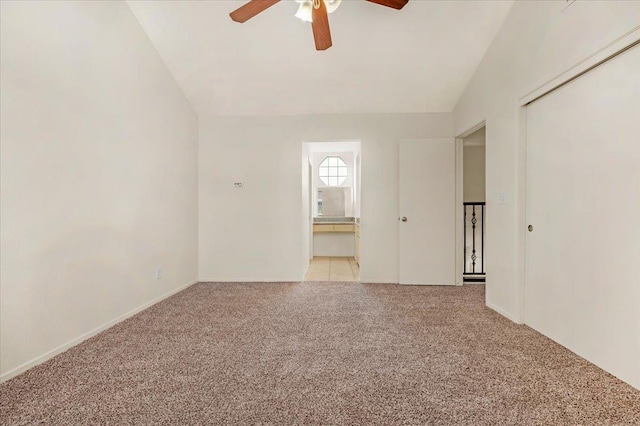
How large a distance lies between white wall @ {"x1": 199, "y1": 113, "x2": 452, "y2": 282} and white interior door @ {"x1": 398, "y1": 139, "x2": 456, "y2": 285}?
22cm

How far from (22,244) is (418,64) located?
157 inches

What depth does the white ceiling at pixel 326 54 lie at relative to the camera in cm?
301

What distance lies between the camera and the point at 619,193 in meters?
1.83

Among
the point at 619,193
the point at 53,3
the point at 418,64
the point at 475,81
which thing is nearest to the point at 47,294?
the point at 53,3

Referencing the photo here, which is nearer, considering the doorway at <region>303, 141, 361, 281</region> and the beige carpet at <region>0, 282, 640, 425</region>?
the beige carpet at <region>0, 282, 640, 425</region>

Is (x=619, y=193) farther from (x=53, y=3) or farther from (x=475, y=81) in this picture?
(x=53, y=3)

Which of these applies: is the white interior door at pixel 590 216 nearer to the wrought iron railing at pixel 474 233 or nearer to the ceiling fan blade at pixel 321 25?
the ceiling fan blade at pixel 321 25

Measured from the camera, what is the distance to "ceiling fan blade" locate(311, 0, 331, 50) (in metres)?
2.16

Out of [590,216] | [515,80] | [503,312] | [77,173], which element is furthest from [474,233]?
[77,173]

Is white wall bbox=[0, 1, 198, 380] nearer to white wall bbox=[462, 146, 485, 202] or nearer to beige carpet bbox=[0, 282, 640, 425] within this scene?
beige carpet bbox=[0, 282, 640, 425]

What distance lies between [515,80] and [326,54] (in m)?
1.94

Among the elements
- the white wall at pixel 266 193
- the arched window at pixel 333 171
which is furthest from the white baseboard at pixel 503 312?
the arched window at pixel 333 171

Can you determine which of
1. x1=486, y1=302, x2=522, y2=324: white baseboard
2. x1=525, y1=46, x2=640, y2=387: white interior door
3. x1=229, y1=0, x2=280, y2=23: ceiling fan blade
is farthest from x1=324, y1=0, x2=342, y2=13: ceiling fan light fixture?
x1=486, y1=302, x2=522, y2=324: white baseboard

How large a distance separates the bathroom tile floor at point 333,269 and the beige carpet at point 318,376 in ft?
5.45
